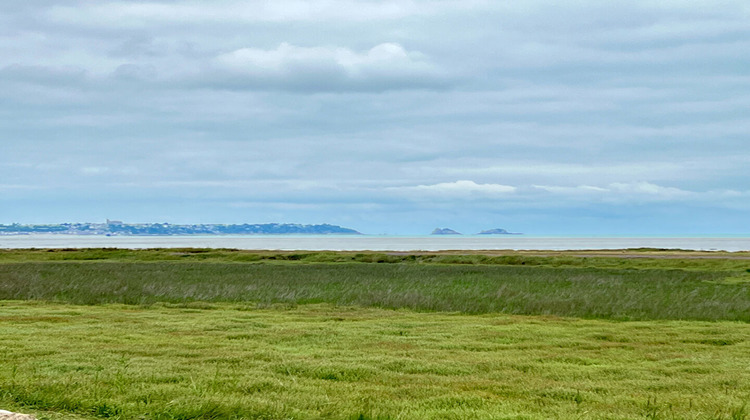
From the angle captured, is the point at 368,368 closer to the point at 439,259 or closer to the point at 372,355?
the point at 372,355

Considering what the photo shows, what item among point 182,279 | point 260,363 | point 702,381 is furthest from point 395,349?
point 182,279

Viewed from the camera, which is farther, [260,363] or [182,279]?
[182,279]

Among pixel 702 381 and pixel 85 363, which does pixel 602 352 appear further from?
pixel 85 363

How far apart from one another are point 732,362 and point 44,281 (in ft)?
120

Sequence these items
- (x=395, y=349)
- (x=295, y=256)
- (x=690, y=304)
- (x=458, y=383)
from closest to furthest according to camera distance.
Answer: (x=458, y=383) → (x=395, y=349) → (x=690, y=304) → (x=295, y=256)

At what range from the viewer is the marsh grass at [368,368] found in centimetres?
1002

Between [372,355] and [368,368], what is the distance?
1.68m

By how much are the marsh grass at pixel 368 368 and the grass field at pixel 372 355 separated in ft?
0.17

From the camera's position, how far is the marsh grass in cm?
1002

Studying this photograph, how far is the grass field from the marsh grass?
0.05 meters

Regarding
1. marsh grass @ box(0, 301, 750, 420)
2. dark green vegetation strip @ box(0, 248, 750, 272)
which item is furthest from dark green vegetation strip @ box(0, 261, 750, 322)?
dark green vegetation strip @ box(0, 248, 750, 272)

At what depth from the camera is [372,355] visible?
15000 millimetres

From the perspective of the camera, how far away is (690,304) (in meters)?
28.7

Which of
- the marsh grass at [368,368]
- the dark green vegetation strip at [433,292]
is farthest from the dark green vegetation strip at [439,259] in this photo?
the marsh grass at [368,368]
